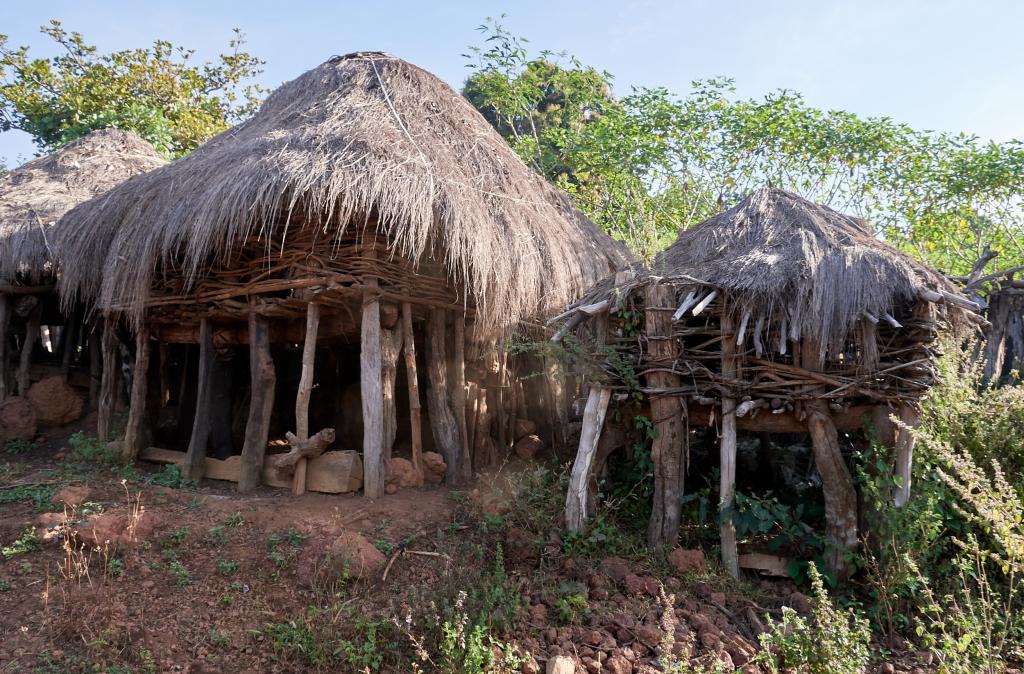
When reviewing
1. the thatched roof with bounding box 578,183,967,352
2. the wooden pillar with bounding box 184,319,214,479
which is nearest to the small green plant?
the thatched roof with bounding box 578,183,967,352

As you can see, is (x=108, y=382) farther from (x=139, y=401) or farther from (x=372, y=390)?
(x=372, y=390)

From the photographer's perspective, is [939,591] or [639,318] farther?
[639,318]

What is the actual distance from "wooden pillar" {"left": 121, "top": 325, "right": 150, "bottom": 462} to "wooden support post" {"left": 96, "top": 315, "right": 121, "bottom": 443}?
452mm

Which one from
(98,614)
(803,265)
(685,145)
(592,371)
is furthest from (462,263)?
(685,145)

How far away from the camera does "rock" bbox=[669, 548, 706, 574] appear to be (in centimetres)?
481

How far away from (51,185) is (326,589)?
7.34 m

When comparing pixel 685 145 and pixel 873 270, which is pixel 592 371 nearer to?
pixel 873 270

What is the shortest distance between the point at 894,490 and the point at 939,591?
0.65 metres

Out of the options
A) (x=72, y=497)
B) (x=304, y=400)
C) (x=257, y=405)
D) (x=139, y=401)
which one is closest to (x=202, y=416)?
(x=257, y=405)

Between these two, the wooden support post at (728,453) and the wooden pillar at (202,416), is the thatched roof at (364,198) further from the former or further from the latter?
the wooden support post at (728,453)

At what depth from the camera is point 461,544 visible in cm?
513

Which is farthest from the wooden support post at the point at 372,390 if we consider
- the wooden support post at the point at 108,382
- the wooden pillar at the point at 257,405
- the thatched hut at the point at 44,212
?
the thatched hut at the point at 44,212

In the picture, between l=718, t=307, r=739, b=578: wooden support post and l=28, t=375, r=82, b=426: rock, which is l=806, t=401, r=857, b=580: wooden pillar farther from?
l=28, t=375, r=82, b=426: rock

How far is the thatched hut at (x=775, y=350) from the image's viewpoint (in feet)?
15.9
